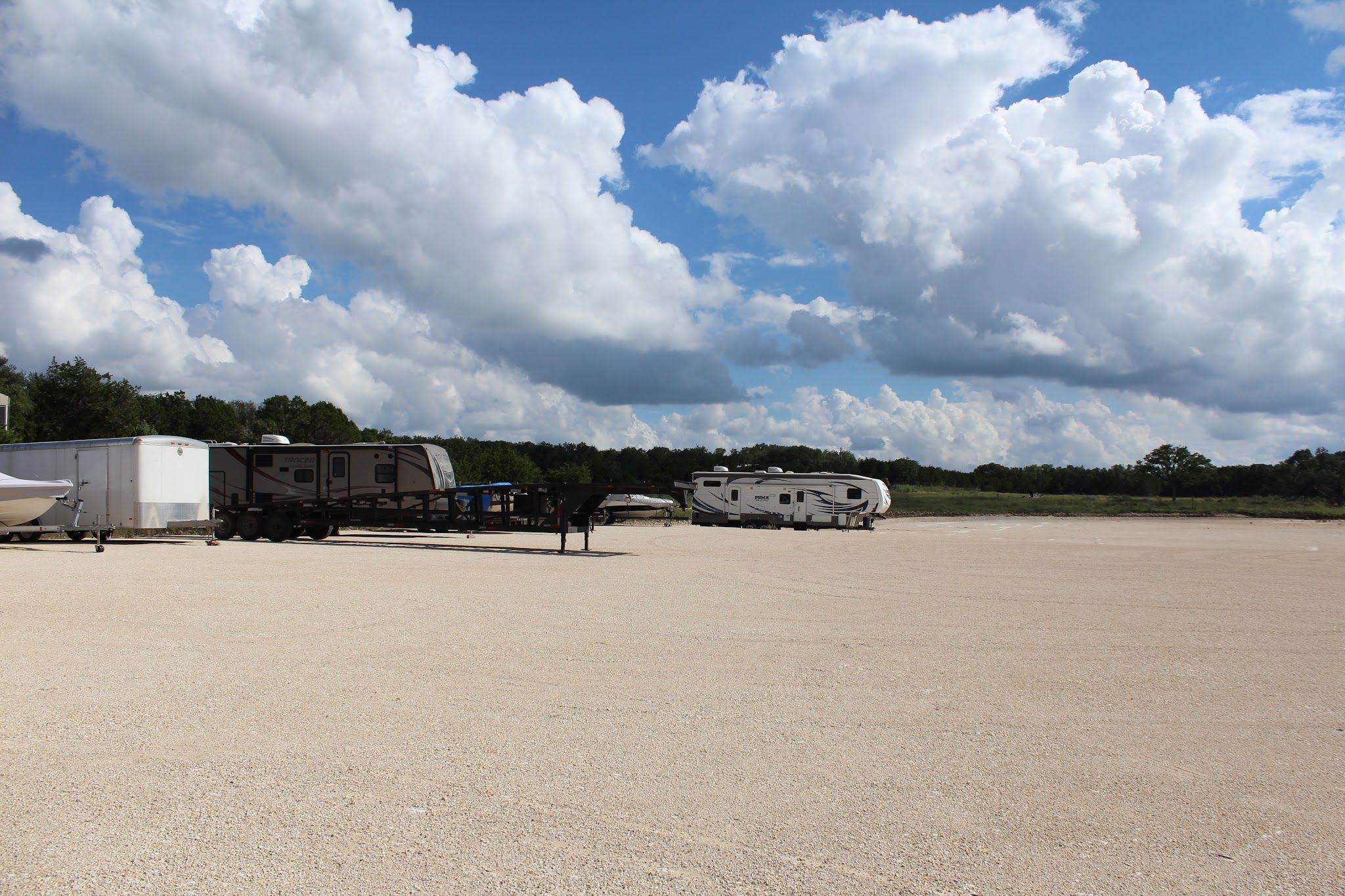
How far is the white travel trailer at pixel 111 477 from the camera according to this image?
73.9 feet

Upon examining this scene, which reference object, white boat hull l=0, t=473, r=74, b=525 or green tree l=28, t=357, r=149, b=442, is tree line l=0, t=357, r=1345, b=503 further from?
white boat hull l=0, t=473, r=74, b=525

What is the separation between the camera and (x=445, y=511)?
1013 inches

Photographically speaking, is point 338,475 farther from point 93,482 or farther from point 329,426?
point 329,426

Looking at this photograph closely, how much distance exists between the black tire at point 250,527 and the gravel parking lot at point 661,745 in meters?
14.6

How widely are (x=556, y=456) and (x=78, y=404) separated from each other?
70.6m

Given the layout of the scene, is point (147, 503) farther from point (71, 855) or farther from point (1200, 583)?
point (1200, 583)

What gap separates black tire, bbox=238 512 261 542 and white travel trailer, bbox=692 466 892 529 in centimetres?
1903

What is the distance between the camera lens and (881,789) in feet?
16.3

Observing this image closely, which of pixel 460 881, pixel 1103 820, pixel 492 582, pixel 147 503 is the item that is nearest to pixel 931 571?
pixel 492 582

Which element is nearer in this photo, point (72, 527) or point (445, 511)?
point (72, 527)

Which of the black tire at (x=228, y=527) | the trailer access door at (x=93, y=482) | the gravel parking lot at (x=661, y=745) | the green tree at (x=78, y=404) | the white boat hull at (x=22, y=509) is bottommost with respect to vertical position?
the gravel parking lot at (x=661, y=745)

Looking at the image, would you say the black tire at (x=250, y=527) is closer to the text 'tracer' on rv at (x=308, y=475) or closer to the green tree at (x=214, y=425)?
the text 'tracer' on rv at (x=308, y=475)

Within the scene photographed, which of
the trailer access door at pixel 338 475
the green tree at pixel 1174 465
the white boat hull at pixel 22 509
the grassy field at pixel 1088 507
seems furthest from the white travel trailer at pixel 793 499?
the green tree at pixel 1174 465

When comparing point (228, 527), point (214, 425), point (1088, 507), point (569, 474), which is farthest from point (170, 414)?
point (1088, 507)
